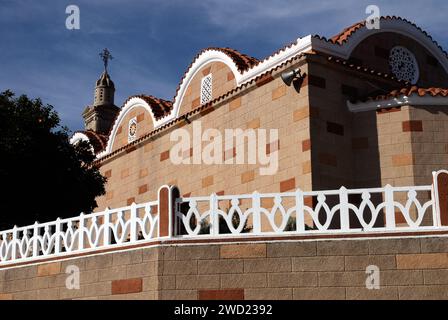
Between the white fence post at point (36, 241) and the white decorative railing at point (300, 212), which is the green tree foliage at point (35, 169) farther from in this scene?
the white decorative railing at point (300, 212)

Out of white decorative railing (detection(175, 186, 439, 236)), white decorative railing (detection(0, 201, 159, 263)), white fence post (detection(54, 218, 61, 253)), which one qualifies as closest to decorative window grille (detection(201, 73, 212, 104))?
white decorative railing (detection(0, 201, 159, 263))

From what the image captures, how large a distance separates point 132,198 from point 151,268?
36.0 ft

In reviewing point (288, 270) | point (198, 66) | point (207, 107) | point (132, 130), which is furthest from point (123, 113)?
point (288, 270)

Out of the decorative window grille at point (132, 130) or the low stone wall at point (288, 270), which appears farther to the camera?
the decorative window grille at point (132, 130)

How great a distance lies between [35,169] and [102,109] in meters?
18.7

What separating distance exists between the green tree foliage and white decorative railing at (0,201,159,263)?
243 cm

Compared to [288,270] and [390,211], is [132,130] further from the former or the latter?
[390,211]

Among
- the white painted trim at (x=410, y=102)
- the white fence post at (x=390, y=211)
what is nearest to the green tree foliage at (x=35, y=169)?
the white painted trim at (x=410, y=102)

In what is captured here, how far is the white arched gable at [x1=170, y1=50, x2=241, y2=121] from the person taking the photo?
19.2m

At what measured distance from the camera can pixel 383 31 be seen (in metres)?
18.9

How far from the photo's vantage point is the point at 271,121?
55.5 feet

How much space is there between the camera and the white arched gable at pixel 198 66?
1922 centimetres

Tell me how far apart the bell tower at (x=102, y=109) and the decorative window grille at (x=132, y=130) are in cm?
1173
